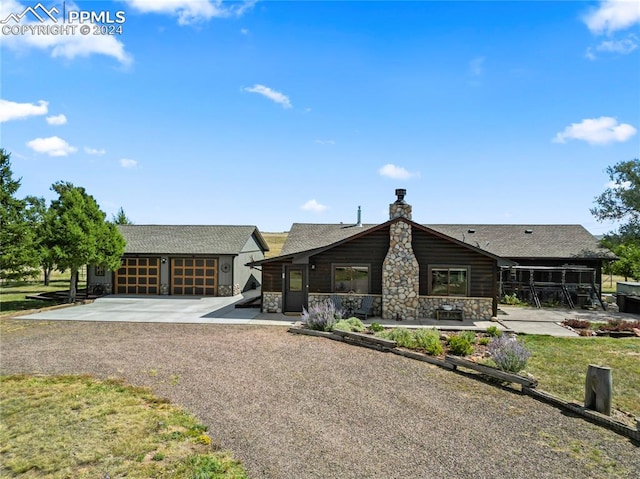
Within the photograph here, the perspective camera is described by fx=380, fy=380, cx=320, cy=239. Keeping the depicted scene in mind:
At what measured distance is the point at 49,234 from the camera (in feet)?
59.2

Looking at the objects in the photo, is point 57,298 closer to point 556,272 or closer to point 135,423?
point 135,423

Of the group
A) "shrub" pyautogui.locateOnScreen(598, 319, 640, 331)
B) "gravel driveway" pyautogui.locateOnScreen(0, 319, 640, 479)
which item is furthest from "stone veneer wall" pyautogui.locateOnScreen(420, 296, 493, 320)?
"gravel driveway" pyautogui.locateOnScreen(0, 319, 640, 479)

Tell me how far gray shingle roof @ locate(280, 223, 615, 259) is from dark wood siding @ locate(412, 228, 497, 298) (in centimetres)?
589

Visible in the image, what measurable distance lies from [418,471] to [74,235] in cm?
1882

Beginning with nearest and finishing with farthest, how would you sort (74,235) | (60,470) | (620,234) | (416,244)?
(60,470), (416,244), (74,235), (620,234)

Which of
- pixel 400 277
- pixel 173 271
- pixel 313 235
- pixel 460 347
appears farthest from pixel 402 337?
pixel 173 271

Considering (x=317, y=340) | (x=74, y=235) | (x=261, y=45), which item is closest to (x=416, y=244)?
(x=317, y=340)

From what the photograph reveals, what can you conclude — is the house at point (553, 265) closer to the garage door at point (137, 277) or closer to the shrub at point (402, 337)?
the shrub at point (402, 337)

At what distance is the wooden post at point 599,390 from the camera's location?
6730mm

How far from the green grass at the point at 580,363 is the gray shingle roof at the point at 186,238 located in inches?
691

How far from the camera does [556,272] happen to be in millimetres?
21875

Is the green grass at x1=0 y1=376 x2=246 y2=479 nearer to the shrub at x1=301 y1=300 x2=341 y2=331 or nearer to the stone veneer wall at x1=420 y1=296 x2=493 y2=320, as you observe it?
the shrub at x1=301 y1=300 x2=341 y2=331

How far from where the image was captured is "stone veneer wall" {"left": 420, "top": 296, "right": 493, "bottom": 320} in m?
16.0

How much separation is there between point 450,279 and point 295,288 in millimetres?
6755
